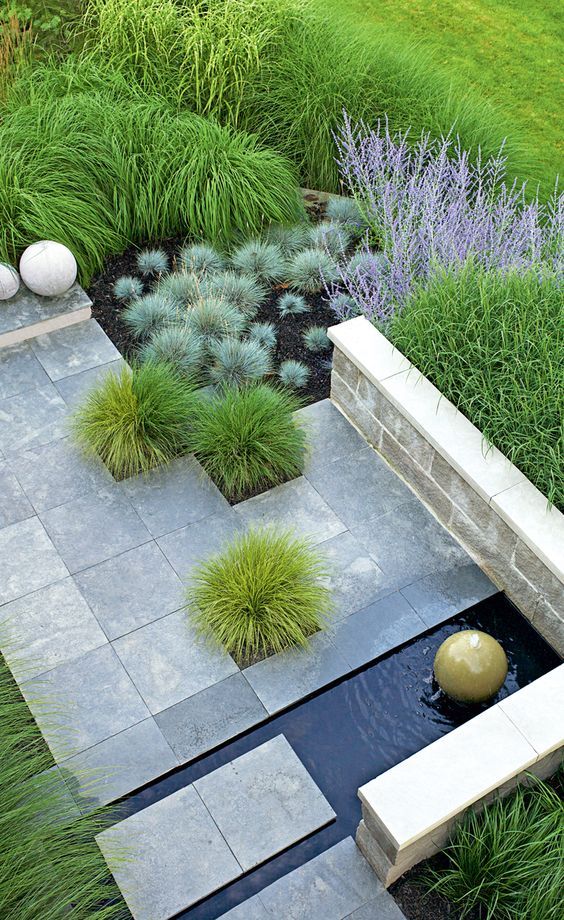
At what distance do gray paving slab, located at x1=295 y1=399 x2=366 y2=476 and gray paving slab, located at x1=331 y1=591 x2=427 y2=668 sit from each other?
1.05 meters

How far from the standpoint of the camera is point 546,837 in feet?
12.5

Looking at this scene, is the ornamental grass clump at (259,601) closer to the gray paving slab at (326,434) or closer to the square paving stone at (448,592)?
the square paving stone at (448,592)

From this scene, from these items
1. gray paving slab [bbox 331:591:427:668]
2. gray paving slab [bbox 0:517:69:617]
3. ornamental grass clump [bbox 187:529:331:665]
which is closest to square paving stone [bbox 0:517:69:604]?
gray paving slab [bbox 0:517:69:617]

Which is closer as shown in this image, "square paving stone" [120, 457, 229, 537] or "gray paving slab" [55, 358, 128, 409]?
"square paving stone" [120, 457, 229, 537]

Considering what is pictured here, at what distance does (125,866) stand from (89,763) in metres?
0.52

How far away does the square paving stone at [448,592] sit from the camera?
496cm

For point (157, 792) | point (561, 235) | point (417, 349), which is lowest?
point (157, 792)

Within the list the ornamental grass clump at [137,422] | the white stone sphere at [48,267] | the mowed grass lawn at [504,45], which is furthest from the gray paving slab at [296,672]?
the mowed grass lawn at [504,45]

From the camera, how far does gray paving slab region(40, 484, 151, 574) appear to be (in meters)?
5.16

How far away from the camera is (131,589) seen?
5.00m

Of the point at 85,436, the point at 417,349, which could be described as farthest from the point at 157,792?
the point at 417,349

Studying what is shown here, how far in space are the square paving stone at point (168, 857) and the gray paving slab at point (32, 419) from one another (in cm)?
247

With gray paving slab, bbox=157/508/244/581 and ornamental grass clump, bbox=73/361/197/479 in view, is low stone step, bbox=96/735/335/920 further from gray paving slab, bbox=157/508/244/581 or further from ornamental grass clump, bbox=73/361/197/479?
ornamental grass clump, bbox=73/361/197/479

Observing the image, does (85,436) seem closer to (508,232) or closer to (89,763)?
(89,763)
